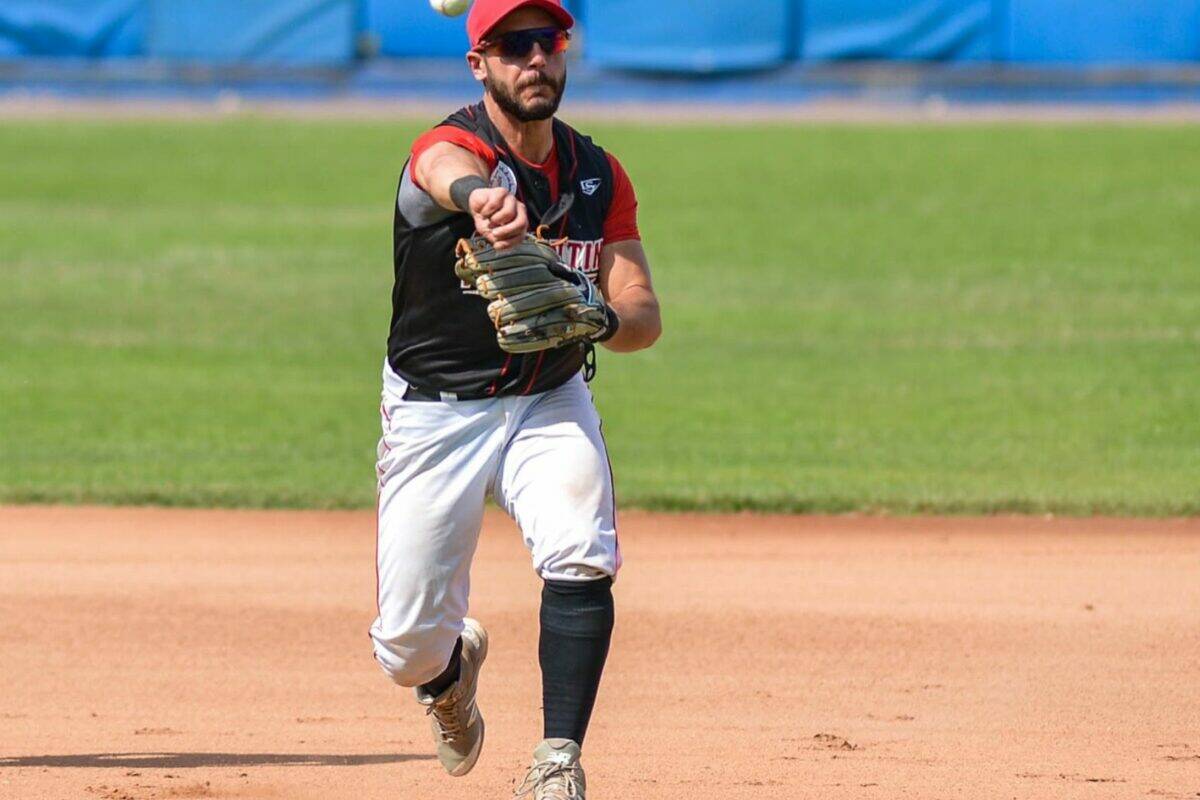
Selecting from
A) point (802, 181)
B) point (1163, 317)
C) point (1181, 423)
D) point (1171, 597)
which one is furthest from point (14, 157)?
point (1171, 597)

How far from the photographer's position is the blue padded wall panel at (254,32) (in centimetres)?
2702

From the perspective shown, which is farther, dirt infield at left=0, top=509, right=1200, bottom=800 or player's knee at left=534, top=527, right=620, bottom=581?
dirt infield at left=0, top=509, right=1200, bottom=800

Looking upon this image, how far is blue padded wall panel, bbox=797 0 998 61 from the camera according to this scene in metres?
25.0

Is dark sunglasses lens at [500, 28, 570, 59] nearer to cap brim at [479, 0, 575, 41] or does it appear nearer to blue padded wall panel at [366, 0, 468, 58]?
cap brim at [479, 0, 575, 41]

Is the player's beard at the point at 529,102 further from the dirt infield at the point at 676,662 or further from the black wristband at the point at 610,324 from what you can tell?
the dirt infield at the point at 676,662

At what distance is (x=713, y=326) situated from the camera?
47.0ft

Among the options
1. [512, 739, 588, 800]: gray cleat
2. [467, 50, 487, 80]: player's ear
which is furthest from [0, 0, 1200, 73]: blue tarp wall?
[512, 739, 588, 800]: gray cleat

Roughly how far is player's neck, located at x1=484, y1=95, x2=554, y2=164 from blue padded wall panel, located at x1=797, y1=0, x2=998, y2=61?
2093 centimetres

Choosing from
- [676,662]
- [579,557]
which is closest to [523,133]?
[579,557]

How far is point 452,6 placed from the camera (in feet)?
16.6

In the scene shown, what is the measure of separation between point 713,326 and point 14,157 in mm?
11800

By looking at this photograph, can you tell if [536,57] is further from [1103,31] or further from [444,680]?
[1103,31]

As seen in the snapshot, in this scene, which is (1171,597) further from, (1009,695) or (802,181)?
(802,181)

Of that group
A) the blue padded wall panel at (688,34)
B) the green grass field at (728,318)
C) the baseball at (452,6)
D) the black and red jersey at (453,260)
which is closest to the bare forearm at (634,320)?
the black and red jersey at (453,260)
